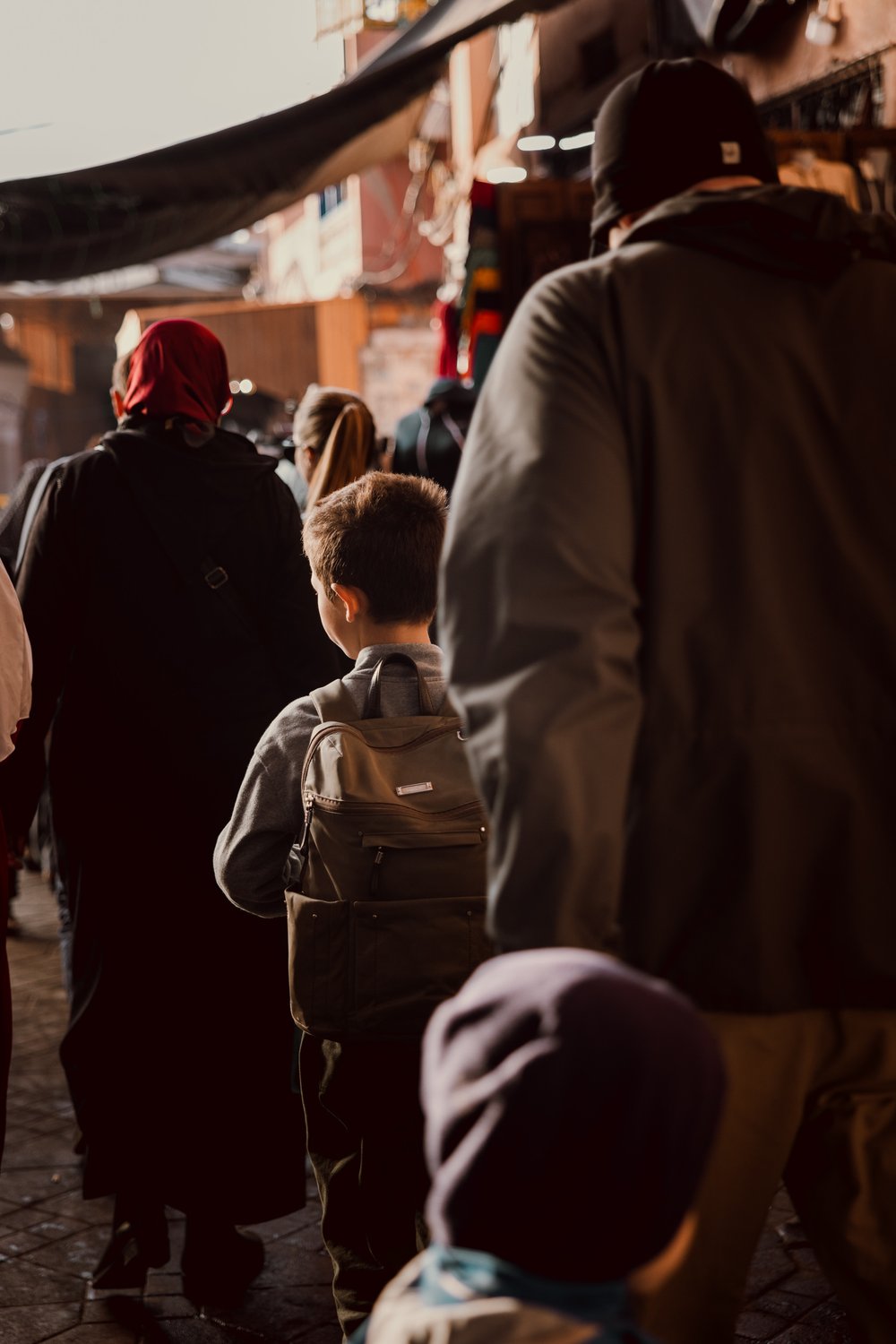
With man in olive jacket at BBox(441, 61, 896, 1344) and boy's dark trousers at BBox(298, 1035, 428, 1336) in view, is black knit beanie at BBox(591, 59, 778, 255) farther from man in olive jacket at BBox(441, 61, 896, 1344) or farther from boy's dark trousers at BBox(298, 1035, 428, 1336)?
boy's dark trousers at BBox(298, 1035, 428, 1336)

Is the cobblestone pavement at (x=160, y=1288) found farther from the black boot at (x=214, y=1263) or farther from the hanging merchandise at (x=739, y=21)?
the hanging merchandise at (x=739, y=21)

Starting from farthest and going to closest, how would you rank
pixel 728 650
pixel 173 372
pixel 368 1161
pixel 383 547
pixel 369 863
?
pixel 173 372 < pixel 383 547 < pixel 368 1161 < pixel 369 863 < pixel 728 650

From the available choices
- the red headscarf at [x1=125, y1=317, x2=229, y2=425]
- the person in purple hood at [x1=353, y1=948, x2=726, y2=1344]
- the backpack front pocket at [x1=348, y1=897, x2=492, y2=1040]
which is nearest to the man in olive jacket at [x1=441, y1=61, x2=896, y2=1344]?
the person in purple hood at [x1=353, y1=948, x2=726, y2=1344]

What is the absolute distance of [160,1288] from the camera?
3.88 metres

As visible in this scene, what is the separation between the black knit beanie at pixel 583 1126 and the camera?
4.63 ft

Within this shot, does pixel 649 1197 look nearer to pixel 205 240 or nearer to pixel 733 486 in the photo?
pixel 733 486

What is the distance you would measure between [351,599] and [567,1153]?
1806 millimetres

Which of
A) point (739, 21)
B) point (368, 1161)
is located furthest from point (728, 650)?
point (739, 21)

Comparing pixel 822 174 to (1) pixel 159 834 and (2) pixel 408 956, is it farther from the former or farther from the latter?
(2) pixel 408 956

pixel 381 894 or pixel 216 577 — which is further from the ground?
pixel 216 577

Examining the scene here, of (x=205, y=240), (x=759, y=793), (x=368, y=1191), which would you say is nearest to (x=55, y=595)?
(x=368, y=1191)

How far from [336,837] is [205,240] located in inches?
215

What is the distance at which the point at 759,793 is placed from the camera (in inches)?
73.4

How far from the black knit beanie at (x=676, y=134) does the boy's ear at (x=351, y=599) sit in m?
1.11
